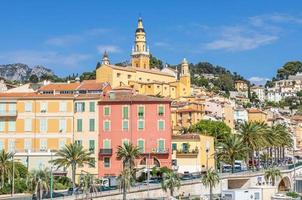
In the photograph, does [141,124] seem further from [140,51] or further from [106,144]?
[140,51]

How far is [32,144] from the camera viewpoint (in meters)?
66.9

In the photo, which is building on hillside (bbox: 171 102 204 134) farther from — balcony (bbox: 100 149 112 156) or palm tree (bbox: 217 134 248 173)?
balcony (bbox: 100 149 112 156)

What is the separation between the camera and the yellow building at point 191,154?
73.1 metres

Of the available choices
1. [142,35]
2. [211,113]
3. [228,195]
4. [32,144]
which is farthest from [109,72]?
[228,195]

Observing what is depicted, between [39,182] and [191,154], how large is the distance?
28485mm

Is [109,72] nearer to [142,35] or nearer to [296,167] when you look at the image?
[142,35]

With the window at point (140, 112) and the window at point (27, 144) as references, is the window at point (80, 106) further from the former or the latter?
the window at point (27, 144)

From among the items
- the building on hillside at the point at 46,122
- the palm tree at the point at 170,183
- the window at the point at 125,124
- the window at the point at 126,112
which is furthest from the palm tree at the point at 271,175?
the building on hillside at the point at 46,122

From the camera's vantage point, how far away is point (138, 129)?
6725 cm

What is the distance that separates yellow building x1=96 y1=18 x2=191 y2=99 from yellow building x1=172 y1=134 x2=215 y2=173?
42.1 m

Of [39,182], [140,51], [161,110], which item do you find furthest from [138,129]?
[140,51]

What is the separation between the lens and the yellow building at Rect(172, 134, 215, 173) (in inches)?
2879

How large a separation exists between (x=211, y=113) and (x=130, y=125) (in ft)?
178

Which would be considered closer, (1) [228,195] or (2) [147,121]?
(1) [228,195]
